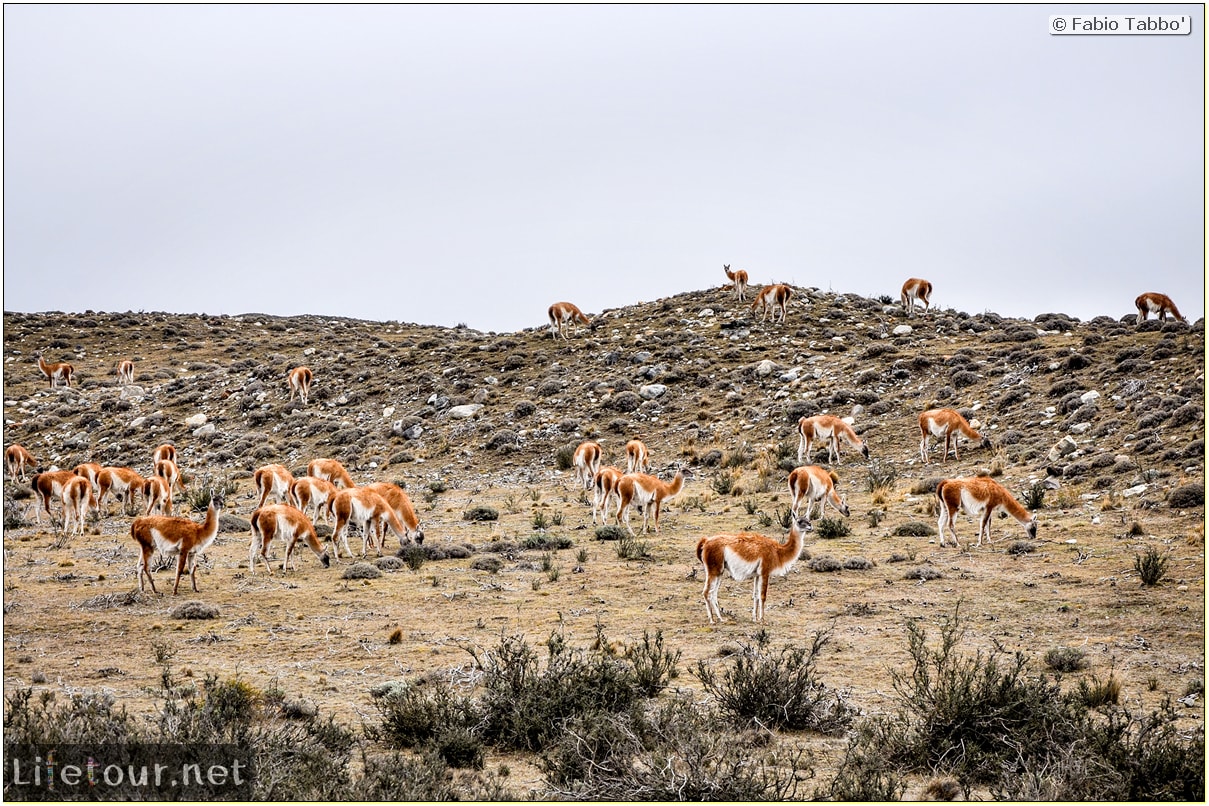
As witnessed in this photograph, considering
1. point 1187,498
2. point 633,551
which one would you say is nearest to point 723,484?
point 633,551

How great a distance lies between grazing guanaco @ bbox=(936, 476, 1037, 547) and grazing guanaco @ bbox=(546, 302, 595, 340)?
25.4 m

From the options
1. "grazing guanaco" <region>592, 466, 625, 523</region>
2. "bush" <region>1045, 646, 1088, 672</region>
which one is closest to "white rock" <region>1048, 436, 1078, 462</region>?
"grazing guanaco" <region>592, 466, 625, 523</region>

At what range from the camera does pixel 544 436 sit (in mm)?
30672

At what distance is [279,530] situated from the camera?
15.8 meters

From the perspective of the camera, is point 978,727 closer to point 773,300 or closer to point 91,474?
point 91,474

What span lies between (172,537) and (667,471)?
1542 cm

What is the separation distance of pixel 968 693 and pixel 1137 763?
1.39 m

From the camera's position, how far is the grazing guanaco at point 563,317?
4072cm

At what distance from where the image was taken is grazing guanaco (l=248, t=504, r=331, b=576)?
15672 millimetres

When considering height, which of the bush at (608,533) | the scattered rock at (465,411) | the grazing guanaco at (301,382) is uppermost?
the grazing guanaco at (301,382)

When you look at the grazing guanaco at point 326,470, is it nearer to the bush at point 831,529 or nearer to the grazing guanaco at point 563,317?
the bush at point 831,529

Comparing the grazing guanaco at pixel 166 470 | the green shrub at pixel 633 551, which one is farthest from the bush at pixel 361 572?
the grazing guanaco at pixel 166 470

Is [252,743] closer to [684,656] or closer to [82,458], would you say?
[684,656]

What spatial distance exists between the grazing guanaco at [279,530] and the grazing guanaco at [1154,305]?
30690 millimetres
